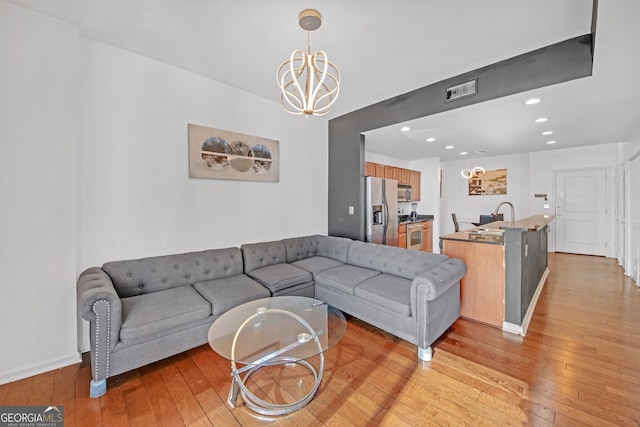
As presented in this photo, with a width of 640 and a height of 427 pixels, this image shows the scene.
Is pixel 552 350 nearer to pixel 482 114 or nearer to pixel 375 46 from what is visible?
pixel 482 114

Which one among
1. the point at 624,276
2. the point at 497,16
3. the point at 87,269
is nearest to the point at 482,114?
the point at 497,16

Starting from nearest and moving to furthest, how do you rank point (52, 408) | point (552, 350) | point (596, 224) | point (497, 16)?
point (52, 408), point (497, 16), point (552, 350), point (596, 224)

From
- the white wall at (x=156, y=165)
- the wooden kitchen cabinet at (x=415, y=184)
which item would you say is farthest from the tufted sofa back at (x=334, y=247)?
the wooden kitchen cabinet at (x=415, y=184)

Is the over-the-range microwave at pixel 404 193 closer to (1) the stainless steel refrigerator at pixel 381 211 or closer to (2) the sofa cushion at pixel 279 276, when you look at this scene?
(1) the stainless steel refrigerator at pixel 381 211

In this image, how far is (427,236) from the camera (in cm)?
641

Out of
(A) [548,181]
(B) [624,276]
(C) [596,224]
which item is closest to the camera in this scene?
(B) [624,276]

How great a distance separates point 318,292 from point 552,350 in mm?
2252

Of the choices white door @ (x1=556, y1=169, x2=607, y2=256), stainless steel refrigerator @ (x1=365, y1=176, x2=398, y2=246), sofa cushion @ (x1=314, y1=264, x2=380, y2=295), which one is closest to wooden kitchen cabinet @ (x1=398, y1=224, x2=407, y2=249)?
stainless steel refrigerator @ (x1=365, y1=176, x2=398, y2=246)

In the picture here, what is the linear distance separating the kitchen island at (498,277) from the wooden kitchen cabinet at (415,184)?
11.3 feet

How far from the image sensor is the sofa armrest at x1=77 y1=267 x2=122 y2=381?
5.84 ft

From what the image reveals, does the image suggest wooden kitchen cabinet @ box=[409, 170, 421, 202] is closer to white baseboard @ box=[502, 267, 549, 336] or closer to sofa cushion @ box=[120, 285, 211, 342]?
white baseboard @ box=[502, 267, 549, 336]

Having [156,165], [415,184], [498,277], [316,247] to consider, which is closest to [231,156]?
[156,165]

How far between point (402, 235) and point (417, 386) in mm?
3745

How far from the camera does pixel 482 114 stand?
10.5ft
